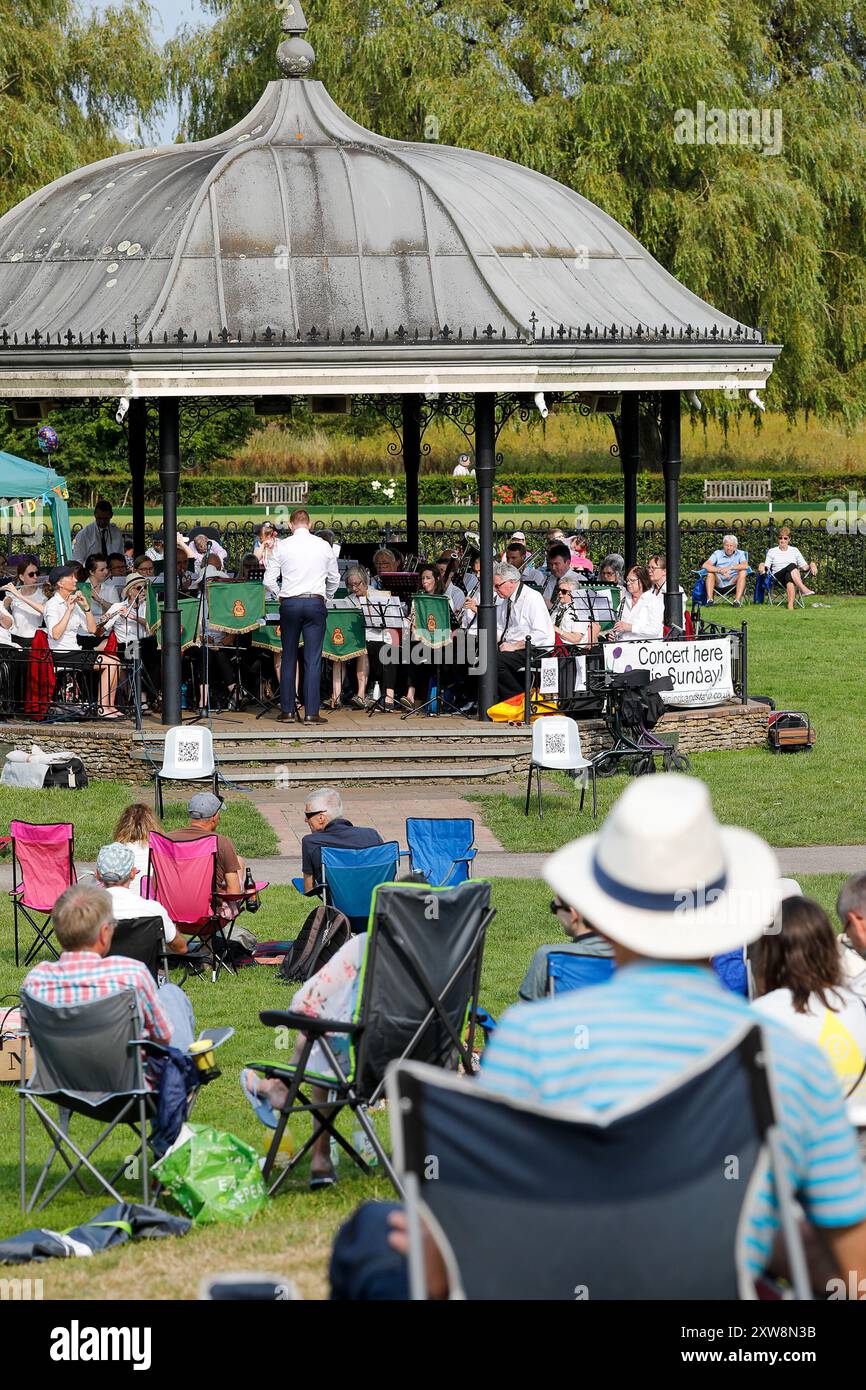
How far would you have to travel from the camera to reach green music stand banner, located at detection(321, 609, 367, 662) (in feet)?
61.7

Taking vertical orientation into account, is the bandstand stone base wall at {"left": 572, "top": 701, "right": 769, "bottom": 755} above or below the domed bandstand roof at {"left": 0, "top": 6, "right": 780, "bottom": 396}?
below

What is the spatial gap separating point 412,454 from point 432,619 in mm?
7498

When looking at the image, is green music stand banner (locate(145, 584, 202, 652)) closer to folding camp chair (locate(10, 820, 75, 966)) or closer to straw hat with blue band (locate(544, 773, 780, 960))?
folding camp chair (locate(10, 820, 75, 966))

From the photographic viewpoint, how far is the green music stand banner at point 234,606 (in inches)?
722

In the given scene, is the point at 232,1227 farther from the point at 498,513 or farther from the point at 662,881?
the point at 498,513

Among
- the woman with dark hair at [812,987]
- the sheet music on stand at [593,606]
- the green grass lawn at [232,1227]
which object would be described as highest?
the sheet music on stand at [593,606]

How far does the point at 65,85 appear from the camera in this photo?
34188 millimetres

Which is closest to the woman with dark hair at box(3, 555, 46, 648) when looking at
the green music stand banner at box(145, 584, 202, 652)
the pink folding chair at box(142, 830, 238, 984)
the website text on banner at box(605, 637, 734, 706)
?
the green music stand banner at box(145, 584, 202, 652)

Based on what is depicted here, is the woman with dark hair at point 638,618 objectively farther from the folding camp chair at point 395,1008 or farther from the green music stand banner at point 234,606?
the folding camp chair at point 395,1008

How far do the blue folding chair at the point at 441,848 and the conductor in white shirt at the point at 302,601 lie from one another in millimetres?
6121

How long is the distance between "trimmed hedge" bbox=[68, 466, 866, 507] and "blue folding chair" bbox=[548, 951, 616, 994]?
39.0 metres

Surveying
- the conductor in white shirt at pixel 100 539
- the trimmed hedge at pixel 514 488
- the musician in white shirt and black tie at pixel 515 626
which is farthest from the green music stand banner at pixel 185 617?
the trimmed hedge at pixel 514 488
